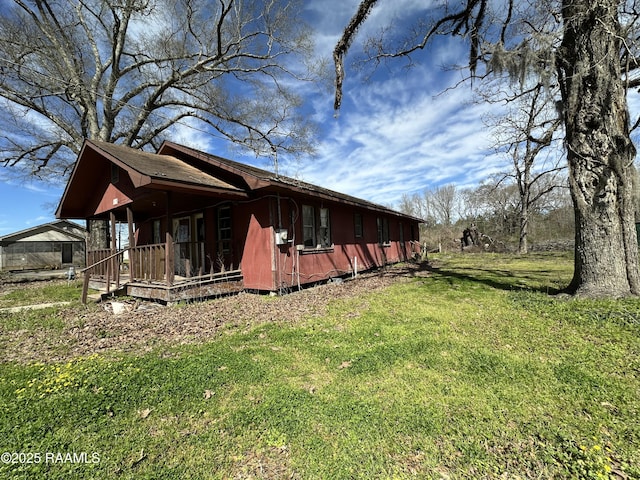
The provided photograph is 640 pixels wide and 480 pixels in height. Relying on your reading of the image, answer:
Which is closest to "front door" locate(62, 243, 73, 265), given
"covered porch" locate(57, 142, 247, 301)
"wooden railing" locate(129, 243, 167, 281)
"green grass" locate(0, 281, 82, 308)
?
"covered porch" locate(57, 142, 247, 301)

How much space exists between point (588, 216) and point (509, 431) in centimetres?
541

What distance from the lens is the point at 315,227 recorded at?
10.4 m

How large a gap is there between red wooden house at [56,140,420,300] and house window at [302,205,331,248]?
3cm

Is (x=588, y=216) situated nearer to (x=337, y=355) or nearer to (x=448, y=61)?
(x=448, y=61)

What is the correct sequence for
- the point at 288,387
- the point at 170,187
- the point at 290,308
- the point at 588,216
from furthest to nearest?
the point at 170,187 < the point at 290,308 < the point at 588,216 < the point at 288,387

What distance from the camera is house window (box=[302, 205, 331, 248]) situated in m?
9.93

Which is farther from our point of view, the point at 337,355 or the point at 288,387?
the point at 337,355

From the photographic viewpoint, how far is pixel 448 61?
7.28 m

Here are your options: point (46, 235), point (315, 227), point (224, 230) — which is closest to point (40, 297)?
point (224, 230)

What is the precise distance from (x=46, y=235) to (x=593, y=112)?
3729 cm

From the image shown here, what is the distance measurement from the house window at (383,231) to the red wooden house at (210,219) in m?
2.51

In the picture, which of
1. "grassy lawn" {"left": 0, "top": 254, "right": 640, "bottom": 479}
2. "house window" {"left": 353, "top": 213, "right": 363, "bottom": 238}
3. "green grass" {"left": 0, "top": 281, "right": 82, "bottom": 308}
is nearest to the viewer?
"grassy lawn" {"left": 0, "top": 254, "right": 640, "bottom": 479}

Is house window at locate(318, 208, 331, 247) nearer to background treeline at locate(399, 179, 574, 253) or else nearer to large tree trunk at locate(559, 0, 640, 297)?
large tree trunk at locate(559, 0, 640, 297)

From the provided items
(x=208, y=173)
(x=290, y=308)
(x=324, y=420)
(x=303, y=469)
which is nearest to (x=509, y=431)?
(x=324, y=420)
